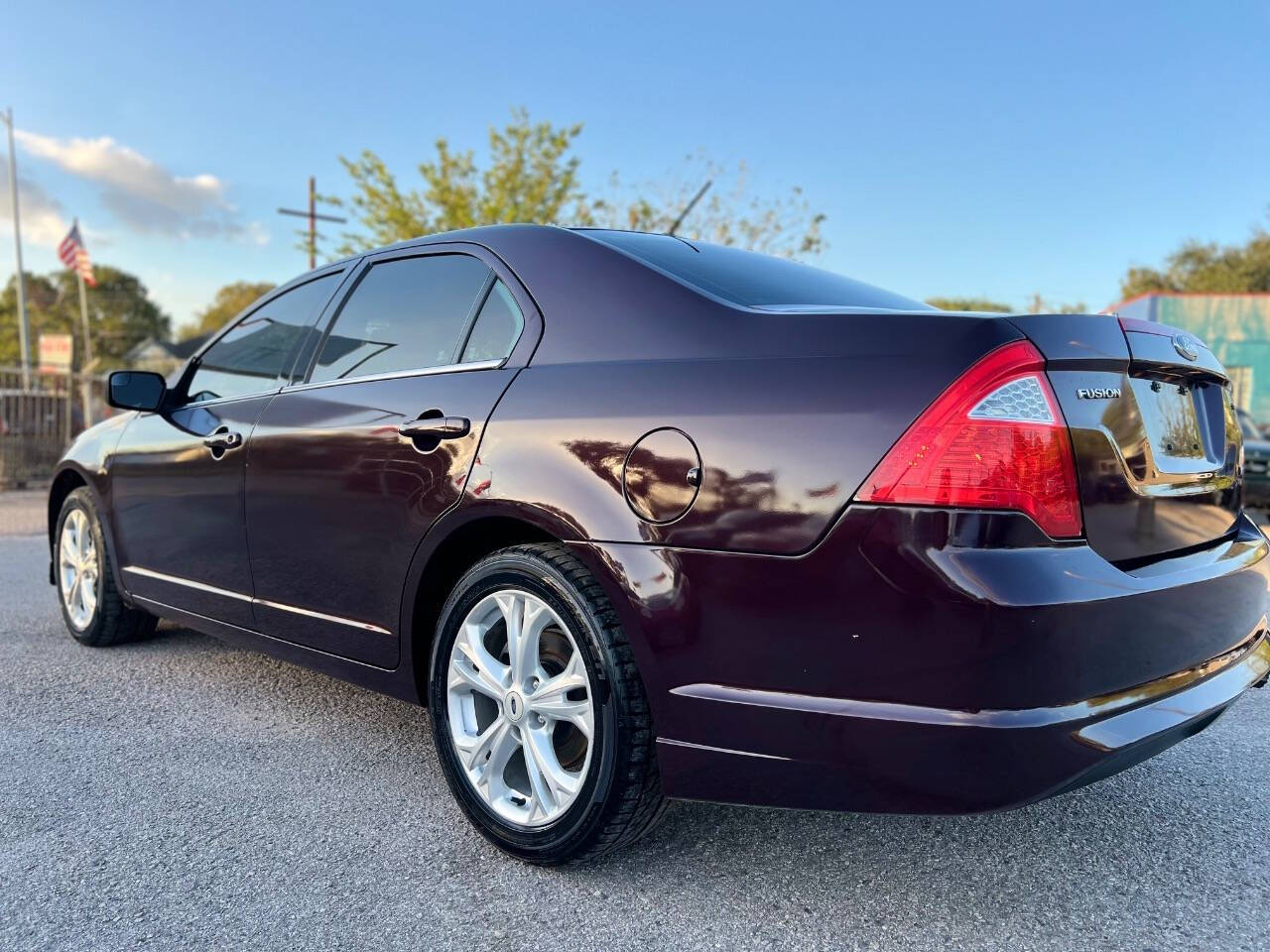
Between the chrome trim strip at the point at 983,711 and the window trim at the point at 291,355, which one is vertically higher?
the window trim at the point at 291,355

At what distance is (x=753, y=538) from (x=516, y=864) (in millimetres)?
1047

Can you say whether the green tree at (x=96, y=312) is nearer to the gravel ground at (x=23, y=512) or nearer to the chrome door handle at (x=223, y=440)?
the gravel ground at (x=23, y=512)

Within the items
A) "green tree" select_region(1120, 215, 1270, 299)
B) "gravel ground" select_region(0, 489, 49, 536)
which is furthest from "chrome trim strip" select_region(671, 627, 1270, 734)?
"green tree" select_region(1120, 215, 1270, 299)

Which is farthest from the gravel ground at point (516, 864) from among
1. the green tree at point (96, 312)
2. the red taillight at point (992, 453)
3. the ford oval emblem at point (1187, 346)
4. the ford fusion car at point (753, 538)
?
the green tree at point (96, 312)

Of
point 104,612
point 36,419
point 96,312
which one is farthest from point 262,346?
point 96,312

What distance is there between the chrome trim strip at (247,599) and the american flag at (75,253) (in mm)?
22785

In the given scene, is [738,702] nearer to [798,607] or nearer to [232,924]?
[798,607]

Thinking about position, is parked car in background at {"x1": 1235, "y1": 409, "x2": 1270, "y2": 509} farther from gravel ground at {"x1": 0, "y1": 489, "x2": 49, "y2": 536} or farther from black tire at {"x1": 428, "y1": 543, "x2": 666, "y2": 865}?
gravel ground at {"x1": 0, "y1": 489, "x2": 49, "y2": 536}

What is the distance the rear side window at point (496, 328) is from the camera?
8.11ft

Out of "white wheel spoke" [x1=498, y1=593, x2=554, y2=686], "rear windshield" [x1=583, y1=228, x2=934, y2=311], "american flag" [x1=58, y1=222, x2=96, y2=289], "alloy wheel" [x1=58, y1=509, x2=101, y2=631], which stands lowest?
"alloy wheel" [x1=58, y1=509, x2=101, y2=631]

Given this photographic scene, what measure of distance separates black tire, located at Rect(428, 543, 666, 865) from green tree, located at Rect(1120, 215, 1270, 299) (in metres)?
41.0

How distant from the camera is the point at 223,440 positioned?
3275 mm

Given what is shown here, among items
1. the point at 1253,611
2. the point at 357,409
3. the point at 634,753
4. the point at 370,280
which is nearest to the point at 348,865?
the point at 634,753

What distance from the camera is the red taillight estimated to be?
67.0 inches
